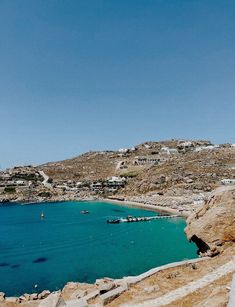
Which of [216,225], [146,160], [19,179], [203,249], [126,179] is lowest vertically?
[203,249]

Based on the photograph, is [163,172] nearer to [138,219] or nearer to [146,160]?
[146,160]

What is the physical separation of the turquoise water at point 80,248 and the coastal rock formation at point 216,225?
20.6 meters

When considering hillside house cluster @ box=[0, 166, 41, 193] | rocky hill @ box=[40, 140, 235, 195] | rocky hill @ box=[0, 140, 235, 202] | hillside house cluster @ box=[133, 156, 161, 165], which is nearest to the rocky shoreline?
rocky hill @ box=[0, 140, 235, 202]

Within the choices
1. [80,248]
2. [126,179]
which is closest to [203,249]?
[80,248]

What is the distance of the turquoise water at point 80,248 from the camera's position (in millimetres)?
41344

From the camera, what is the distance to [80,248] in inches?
2276

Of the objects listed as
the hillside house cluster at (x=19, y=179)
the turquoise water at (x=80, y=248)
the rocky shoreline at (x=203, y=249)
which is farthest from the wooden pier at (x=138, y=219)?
the hillside house cluster at (x=19, y=179)

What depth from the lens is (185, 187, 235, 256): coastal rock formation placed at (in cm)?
2002

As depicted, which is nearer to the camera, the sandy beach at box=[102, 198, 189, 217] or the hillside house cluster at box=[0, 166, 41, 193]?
the sandy beach at box=[102, 198, 189, 217]

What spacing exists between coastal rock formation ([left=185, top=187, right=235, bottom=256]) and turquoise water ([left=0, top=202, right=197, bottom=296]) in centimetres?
2060

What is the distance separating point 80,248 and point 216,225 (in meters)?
40.5

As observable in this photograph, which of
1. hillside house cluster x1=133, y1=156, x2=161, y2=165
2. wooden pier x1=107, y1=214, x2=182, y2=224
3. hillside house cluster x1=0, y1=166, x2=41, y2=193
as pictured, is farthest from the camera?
hillside house cluster x1=133, y1=156, x2=161, y2=165

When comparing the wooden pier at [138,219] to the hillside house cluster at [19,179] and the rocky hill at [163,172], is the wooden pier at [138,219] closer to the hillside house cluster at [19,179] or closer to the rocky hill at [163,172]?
the rocky hill at [163,172]

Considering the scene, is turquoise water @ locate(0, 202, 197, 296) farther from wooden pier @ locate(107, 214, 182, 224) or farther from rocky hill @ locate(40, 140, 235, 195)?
rocky hill @ locate(40, 140, 235, 195)
